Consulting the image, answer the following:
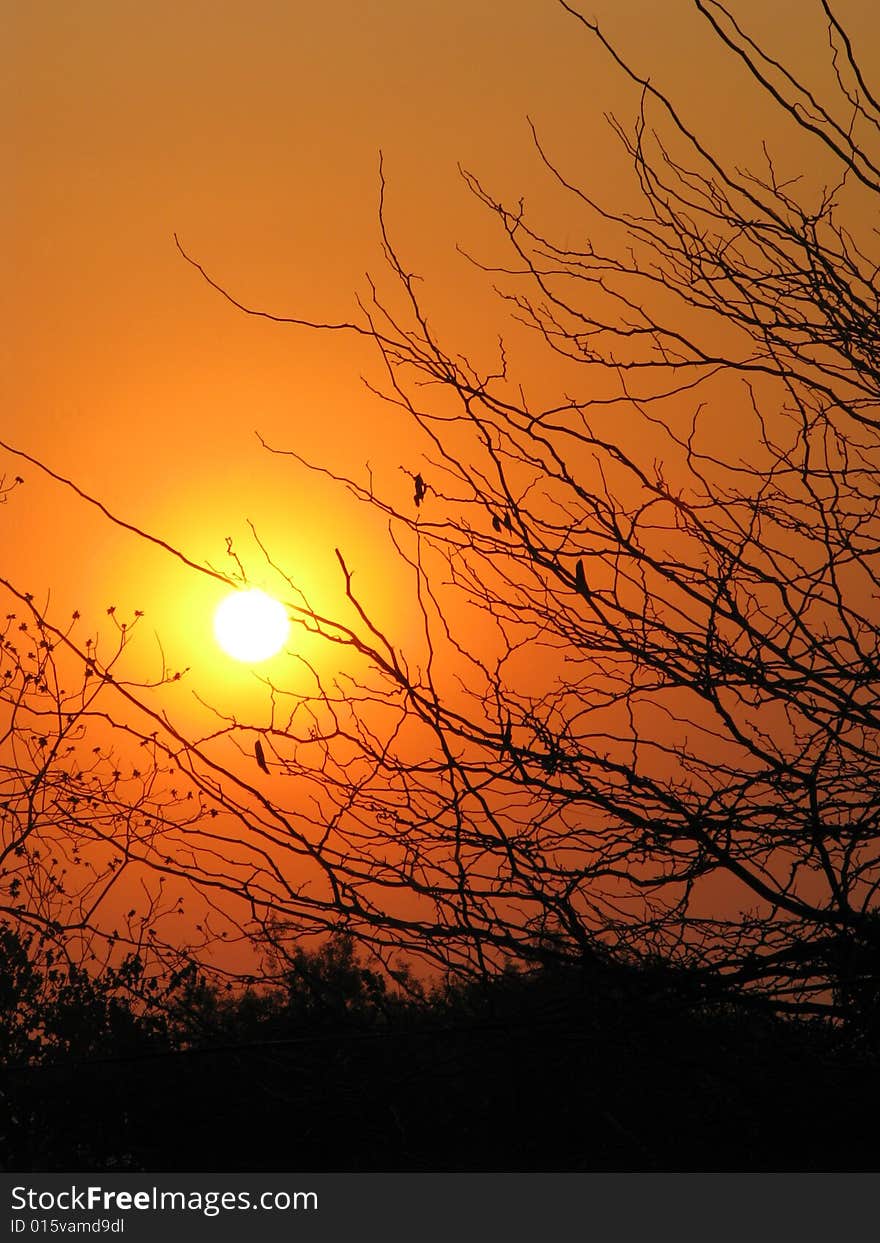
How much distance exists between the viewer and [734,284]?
2492 millimetres

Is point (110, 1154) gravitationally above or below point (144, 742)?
below

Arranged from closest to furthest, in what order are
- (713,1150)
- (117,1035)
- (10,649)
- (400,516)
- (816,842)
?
(816,842) → (713,1150) → (400,516) → (117,1035) → (10,649)

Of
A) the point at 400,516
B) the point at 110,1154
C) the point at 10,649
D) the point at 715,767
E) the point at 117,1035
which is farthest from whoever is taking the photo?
the point at 10,649

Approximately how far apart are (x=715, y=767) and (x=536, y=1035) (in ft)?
2.00

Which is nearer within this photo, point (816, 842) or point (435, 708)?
point (816, 842)

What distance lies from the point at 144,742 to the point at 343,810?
410mm

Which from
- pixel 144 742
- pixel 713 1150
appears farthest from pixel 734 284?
pixel 713 1150

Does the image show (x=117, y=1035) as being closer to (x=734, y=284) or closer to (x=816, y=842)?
(x=816, y=842)

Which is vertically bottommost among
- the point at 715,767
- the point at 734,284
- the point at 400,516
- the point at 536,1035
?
the point at 536,1035

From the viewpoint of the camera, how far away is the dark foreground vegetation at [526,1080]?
6.84 feet

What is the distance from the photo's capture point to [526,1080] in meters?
2.26

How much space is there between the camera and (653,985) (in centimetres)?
212

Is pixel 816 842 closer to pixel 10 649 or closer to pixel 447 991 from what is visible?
pixel 447 991

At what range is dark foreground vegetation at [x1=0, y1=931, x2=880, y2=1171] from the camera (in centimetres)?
209
